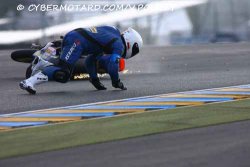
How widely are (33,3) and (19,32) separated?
1.16m

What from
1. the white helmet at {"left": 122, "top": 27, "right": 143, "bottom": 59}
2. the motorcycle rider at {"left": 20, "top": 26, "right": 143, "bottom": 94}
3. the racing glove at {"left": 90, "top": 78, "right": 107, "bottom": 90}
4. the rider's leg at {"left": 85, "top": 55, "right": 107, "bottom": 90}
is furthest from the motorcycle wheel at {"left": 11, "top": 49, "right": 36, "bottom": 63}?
the white helmet at {"left": 122, "top": 27, "right": 143, "bottom": 59}

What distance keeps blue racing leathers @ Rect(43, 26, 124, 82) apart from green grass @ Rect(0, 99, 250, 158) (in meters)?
2.44

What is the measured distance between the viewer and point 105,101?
504 inches

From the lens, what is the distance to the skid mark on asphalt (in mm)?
10969

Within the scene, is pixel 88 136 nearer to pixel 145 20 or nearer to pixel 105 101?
pixel 105 101

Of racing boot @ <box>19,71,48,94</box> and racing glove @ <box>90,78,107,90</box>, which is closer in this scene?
racing boot @ <box>19,71,48,94</box>

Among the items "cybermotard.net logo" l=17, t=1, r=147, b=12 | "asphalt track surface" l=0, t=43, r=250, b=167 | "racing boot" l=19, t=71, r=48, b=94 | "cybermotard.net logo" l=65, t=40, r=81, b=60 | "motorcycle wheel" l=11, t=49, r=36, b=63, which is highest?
"cybermotard.net logo" l=17, t=1, r=147, b=12

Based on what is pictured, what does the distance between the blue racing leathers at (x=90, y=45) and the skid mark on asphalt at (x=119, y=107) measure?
106 cm

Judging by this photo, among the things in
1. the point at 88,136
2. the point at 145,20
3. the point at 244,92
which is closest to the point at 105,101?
the point at 244,92

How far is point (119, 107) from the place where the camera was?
39.7ft

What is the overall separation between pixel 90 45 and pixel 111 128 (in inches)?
162

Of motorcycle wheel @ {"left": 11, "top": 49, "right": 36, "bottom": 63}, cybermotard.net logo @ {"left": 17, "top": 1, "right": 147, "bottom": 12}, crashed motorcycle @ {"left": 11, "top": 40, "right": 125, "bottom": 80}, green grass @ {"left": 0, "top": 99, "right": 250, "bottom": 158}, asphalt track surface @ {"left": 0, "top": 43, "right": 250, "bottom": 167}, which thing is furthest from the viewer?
cybermotard.net logo @ {"left": 17, "top": 1, "right": 147, "bottom": 12}

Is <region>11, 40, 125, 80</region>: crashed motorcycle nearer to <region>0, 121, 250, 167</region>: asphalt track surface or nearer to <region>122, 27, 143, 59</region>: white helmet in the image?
<region>122, 27, 143, 59</region>: white helmet

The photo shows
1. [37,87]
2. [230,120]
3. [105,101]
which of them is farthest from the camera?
[37,87]
